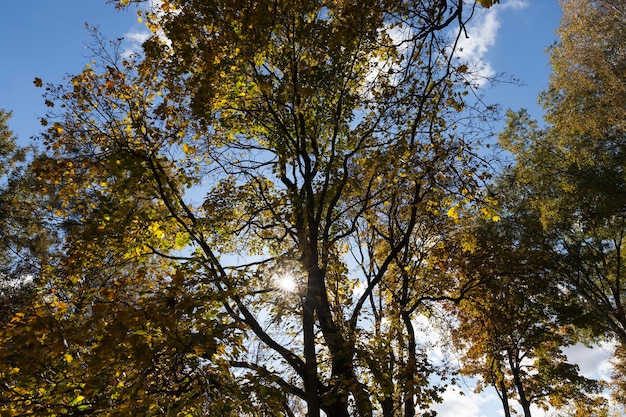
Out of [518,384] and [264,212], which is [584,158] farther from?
[264,212]

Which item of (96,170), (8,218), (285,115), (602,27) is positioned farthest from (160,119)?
(602,27)

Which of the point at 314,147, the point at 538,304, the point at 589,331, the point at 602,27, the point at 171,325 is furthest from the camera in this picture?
the point at 589,331

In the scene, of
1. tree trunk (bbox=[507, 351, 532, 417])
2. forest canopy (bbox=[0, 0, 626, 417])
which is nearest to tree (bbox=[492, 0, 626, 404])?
forest canopy (bbox=[0, 0, 626, 417])

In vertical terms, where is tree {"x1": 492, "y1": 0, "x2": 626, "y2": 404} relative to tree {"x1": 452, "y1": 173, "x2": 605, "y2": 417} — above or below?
above

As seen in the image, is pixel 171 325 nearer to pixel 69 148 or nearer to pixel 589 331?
pixel 69 148

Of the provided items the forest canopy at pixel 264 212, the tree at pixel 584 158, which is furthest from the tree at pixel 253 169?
the tree at pixel 584 158

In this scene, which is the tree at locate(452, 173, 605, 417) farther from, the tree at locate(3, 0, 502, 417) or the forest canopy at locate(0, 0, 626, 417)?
the tree at locate(3, 0, 502, 417)

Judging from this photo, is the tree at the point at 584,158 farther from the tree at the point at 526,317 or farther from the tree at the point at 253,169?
the tree at the point at 253,169

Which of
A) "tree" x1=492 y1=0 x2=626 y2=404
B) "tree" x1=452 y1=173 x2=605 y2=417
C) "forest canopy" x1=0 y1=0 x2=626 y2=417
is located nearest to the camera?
"forest canopy" x1=0 y1=0 x2=626 y2=417

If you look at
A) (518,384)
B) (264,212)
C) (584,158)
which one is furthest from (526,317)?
(264,212)

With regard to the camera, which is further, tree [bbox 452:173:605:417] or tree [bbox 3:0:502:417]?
tree [bbox 452:173:605:417]

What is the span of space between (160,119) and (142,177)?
117 centimetres

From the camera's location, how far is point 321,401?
7.20m

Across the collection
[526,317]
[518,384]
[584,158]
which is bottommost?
[518,384]
